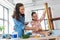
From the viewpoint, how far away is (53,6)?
149 centimetres

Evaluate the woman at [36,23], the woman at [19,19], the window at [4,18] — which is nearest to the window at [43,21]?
the woman at [36,23]

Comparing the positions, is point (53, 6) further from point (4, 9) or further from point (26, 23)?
point (4, 9)

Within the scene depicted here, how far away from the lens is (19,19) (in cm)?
157

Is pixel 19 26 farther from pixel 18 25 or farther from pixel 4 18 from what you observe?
pixel 4 18

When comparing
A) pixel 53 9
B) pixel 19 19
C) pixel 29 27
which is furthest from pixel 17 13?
pixel 53 9

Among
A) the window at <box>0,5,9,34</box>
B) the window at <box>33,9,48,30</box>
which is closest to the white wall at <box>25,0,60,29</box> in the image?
the window at <box>33,9,48,30</box>

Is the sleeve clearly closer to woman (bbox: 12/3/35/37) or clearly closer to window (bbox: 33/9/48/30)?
woman (bbox: 12/3/35/37)

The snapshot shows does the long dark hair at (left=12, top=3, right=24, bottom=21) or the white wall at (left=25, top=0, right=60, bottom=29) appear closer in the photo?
the white wall at (left=25, top=0, right=60, bottom=29)

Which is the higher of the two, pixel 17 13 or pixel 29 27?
pixel 17 13

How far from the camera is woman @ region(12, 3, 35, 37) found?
1.54 m

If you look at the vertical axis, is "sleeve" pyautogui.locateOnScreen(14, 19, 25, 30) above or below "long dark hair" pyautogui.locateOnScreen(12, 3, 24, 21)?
below

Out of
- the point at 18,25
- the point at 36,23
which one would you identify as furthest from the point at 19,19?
the point at 36,23

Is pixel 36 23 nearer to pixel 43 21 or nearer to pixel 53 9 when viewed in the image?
pixel 43 21

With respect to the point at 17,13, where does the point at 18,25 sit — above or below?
below
